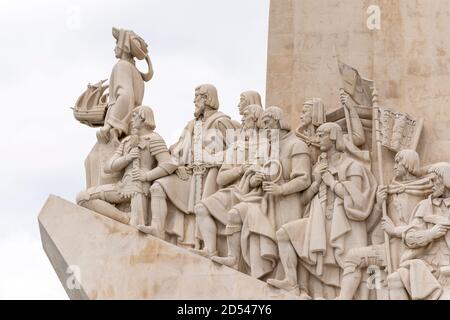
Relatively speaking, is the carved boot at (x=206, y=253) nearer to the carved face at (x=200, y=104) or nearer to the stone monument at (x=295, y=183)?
the stone monument at (x=295, y=183)

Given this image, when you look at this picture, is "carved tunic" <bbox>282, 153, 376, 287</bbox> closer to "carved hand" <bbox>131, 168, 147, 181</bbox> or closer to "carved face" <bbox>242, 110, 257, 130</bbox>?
"carved face" <bbox>242, 110, 257, 130</bbox>

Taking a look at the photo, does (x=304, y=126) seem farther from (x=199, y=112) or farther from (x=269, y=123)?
(x=199, y=112)

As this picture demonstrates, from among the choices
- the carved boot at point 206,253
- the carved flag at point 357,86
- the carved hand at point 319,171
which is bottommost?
the carved boot at point 206,253

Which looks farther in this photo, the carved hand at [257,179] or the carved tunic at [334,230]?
the carved hand at [257,179]

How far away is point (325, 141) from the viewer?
612 inches

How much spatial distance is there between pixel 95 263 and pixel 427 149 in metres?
3.31

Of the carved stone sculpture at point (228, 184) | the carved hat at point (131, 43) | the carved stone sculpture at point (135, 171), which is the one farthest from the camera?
the carved hat at point (131, 43)

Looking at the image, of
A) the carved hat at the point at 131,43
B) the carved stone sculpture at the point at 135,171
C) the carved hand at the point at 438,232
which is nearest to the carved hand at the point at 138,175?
the carved stone sculpture at the point at 135,171

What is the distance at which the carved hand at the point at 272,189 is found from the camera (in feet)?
50.7

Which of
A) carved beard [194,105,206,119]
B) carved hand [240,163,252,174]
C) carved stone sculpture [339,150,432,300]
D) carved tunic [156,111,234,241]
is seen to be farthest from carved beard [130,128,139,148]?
carved stone sculpture [339,150,432,300]

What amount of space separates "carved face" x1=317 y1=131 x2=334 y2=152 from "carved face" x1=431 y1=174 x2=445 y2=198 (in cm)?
110

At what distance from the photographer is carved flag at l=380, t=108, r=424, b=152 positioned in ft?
50.9
